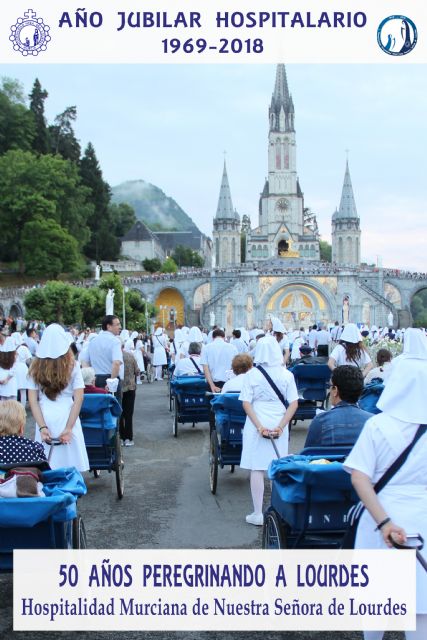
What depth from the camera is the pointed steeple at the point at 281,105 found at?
8850 cm

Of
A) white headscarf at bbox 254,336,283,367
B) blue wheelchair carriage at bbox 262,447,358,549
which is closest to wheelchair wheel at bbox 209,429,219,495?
white headscarf at bbox 254,336,283,367

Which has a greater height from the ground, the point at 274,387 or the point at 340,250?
the point at 340,250

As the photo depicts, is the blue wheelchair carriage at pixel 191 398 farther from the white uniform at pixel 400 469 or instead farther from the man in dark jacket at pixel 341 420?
the white uniform at pixel 400 469

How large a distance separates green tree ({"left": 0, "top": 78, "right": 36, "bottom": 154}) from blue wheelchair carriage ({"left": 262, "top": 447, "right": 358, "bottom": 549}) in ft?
190

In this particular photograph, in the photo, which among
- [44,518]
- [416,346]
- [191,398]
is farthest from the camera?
[191,398]

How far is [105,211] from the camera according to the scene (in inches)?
2854

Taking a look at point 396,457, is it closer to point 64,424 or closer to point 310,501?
point 310,501

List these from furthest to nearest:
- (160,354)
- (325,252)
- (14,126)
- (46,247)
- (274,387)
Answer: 1. (325,252)
2. (14,126)
3. (46,247)
4. (160,354)
5. (274,387)

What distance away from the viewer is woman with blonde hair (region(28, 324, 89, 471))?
5762 millimetres

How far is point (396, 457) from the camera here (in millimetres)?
3184

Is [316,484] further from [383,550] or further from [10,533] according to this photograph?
[10,533]

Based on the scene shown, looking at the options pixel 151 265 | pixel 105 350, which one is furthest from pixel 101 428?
pixel 151 265

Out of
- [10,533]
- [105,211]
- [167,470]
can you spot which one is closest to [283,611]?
[10,533]

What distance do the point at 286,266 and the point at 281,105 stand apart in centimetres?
2837
